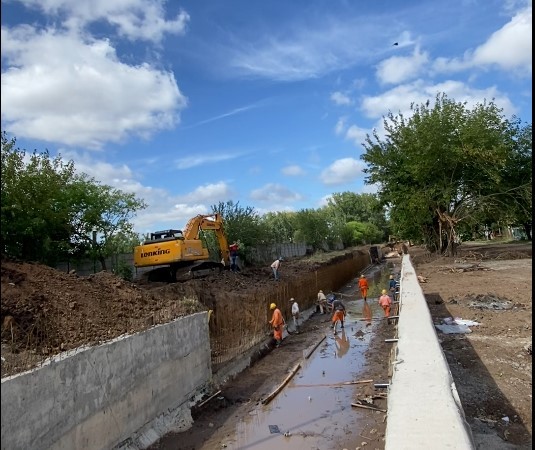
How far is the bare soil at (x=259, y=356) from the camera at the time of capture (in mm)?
7863

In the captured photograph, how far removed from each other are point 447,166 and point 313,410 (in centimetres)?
2795

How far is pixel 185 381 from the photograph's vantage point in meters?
10.8

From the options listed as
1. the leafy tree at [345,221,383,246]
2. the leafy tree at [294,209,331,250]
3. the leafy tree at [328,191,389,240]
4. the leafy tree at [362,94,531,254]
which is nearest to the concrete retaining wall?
the leafy tree at [362,94,531,254]

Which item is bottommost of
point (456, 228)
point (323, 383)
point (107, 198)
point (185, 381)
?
point (323, 383)

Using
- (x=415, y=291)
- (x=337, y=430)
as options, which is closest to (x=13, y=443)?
(x=337, y=430)

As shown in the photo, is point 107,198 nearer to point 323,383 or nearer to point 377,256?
point 323,383

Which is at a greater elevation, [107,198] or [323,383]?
[107,198]

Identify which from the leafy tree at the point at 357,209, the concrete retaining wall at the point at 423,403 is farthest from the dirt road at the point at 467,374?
the leafy tree at the point at 357,209

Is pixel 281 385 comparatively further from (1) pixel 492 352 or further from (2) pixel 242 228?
(2) pixel 242 228

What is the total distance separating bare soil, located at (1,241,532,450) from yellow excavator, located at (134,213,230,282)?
4.89ft

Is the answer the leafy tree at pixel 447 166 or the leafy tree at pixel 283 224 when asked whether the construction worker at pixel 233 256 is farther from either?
the leafy tree at pixel 283 224

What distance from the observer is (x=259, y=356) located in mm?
15484

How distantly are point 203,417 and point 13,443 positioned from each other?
16.4ft

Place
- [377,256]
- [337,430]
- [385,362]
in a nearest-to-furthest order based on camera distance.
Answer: [337,430], [385,362], [377,256]
